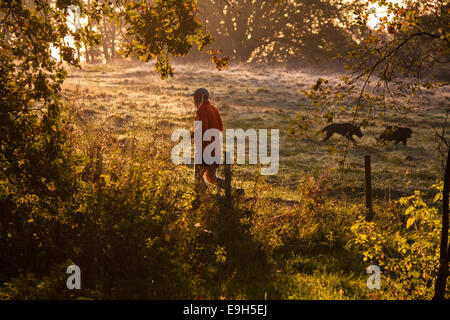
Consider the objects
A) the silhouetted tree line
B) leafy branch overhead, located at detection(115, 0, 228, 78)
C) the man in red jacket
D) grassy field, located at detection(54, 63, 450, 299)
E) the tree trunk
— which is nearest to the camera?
the tree trunk

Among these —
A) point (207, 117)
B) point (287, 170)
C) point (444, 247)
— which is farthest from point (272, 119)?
point (444, 247)

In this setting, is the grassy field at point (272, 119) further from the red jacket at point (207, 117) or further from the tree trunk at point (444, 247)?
the tree trunk at point (444, 247)

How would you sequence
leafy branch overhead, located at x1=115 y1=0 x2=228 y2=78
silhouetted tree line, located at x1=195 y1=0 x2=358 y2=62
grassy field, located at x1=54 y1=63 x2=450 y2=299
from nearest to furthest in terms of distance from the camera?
1. leafy branch overhead, located at x1=115 y1=0 x2=228 y2=78
2. grassy field, located at x1=54 y1=63 x2=450 y2=299
3. silhouetted tree line, located at x1=195 y1=0 x2=358 y2=62

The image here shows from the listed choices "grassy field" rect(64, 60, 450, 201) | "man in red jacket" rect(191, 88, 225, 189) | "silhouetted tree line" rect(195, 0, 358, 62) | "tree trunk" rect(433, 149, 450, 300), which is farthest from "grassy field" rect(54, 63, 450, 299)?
"silhouetted tree line" rect(195, 0, 358, 62)

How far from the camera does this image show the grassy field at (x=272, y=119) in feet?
38.5

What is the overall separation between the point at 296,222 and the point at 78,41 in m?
4.66

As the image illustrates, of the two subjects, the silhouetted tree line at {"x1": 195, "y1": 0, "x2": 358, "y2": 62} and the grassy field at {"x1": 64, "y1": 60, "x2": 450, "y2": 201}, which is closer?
the grassy field at {"x1": 64, "y1": 60, "x2": 450, "y2": 201}

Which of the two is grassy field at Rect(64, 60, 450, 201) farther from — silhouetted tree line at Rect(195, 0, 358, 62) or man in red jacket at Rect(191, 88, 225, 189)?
silhouetted tree line at Rect(195, 0, 358, 62)

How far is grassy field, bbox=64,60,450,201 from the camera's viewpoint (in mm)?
11750

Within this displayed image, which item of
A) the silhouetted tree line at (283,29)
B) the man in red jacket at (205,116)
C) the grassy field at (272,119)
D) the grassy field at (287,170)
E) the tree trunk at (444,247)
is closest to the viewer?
the tree trunk at (444,247)

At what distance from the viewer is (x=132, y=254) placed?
15.5 ft

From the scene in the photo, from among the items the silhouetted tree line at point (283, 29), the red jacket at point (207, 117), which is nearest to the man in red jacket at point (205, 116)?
the red jacket at point (207, 117)

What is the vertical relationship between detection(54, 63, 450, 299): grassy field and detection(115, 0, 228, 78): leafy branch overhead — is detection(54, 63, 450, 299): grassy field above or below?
below

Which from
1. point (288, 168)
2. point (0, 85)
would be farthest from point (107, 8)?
point (288, 168)
